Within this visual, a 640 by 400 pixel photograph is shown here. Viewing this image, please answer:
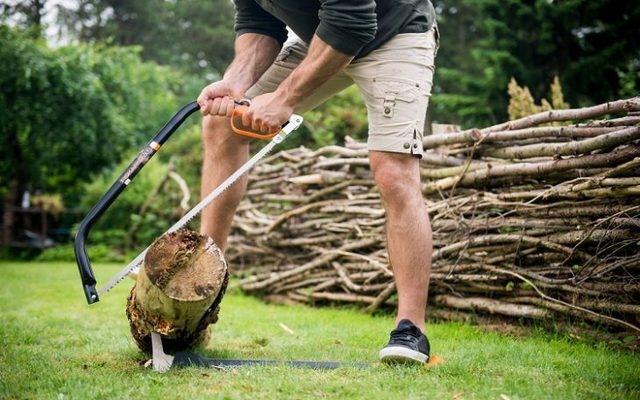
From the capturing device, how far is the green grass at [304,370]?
202 centimetres

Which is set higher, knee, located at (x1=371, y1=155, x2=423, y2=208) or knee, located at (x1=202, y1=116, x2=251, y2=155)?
knee, located at (x1=202, y1=116, x2=251, y2=155)

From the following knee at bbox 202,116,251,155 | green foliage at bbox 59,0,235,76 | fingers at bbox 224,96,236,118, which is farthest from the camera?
green foliage at bbox 59,0,235,76

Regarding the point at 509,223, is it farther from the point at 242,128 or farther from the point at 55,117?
the point at 55,117

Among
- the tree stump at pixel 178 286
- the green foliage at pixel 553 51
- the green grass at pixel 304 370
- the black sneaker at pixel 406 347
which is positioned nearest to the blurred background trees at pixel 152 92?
the green foliage at pixel 553 51

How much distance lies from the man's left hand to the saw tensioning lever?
3 centimetres

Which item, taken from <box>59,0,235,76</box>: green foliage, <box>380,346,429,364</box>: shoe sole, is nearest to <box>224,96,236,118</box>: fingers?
<box>380,346,429,364</box>: shoe sole

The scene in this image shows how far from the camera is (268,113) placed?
248 cm

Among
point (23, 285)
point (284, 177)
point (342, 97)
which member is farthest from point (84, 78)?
point (284, 177)

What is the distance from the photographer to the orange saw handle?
253cm

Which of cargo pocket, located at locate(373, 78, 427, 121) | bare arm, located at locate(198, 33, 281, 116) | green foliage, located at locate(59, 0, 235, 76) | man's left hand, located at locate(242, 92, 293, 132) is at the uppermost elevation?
green foliage, located at locate(59, 0, 235, 76)

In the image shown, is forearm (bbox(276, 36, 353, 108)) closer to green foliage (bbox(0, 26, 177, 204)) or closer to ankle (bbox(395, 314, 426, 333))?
ankle (bbox(395, 314, 426, 333))

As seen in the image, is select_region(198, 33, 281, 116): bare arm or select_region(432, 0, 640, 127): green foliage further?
select_region(432, 0, 640, 127): green foliage

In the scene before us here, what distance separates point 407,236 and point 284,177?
9.67 feet

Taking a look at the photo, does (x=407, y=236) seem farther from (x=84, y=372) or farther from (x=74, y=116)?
(x=74, y=116)
